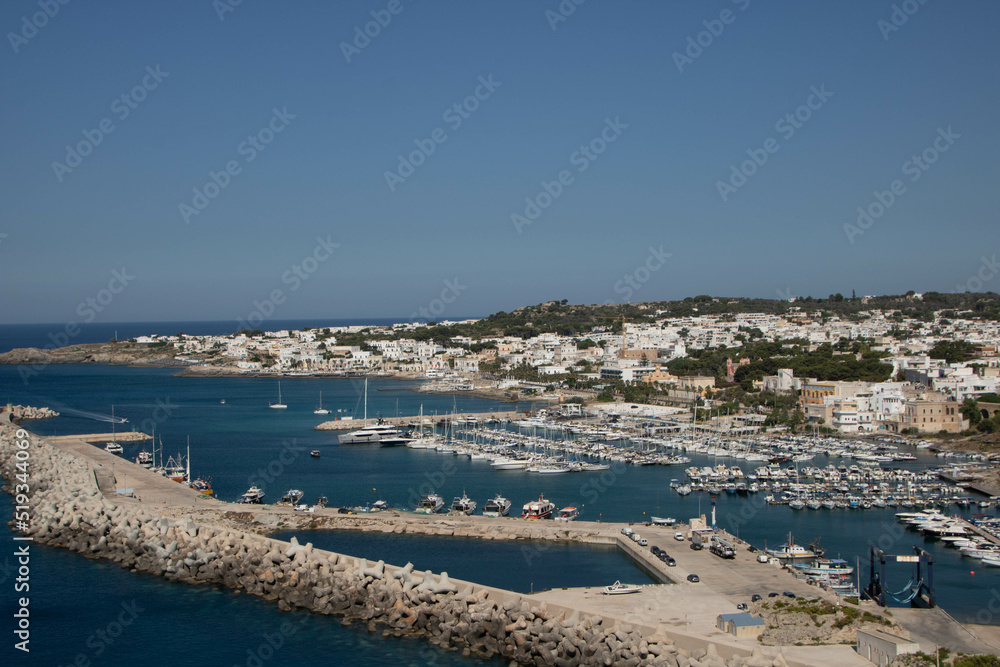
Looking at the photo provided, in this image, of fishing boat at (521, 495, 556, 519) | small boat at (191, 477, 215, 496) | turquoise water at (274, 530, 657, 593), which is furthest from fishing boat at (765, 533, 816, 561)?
small boat at (191, 477, 215, 496)

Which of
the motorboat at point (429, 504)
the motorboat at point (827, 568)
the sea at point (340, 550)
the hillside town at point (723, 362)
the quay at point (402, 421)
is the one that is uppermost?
the hillside town at point (723, 362)

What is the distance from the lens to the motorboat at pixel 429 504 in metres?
14.6

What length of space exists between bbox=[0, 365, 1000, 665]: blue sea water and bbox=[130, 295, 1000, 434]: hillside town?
4.60 metres

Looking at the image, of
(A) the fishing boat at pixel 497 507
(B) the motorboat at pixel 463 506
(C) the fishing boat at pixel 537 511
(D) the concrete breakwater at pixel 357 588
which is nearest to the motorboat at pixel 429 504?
(B) the motorboat at pixel 463 506

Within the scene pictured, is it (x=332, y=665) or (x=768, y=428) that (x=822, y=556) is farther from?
(x=768, y=428)

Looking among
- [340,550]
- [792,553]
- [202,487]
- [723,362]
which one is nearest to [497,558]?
[340,550]

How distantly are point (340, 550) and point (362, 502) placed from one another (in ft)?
12.4

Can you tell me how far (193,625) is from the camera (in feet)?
30.3

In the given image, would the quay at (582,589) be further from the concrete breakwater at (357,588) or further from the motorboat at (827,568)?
the motorboat at (827,568)

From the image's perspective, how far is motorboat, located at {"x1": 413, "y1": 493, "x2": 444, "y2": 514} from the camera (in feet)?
47.9

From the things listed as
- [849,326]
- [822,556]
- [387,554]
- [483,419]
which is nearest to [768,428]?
[483,419]

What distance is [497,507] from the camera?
586 inches

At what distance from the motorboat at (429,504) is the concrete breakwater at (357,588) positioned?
414 centimetres

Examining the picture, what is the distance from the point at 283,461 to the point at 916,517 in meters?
13.9
